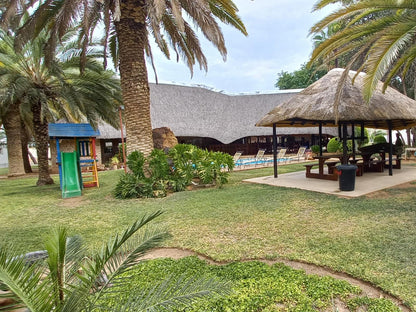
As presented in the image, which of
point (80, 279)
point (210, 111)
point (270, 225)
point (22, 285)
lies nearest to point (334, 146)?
point (210, 111)

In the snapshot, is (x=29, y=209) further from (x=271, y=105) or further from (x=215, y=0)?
(x=271, y=105)

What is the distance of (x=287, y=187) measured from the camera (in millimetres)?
8172

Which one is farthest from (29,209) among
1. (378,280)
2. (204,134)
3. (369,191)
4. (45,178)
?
(204,134)

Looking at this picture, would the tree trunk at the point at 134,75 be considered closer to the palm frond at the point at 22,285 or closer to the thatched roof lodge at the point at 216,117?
the palm frond at the point at 22,285

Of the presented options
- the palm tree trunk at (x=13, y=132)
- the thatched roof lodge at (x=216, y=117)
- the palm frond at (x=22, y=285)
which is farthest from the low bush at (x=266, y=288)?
the thatched roof lodge at (x=216, y=117)

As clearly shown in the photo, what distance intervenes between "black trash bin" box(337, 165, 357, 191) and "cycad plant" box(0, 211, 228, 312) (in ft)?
20.7

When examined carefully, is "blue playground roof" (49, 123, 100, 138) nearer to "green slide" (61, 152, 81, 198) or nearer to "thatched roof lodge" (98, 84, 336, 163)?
"green slide" (61, 152, 81, 198)

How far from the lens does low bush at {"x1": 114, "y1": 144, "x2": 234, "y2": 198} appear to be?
8.11 m

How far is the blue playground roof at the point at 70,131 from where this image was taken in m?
10.1

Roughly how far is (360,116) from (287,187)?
9.97 ft

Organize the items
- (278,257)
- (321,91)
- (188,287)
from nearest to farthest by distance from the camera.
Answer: (188,287)
(278,257)
(321,91)

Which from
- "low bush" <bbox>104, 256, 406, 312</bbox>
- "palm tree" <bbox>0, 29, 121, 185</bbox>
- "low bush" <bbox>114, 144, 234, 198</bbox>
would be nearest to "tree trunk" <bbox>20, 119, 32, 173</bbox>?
"palm tree" <bbox>0, 29, 121, 185</bbox>

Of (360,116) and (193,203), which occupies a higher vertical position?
(360,116)

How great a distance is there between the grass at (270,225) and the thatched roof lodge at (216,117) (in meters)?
17.3
